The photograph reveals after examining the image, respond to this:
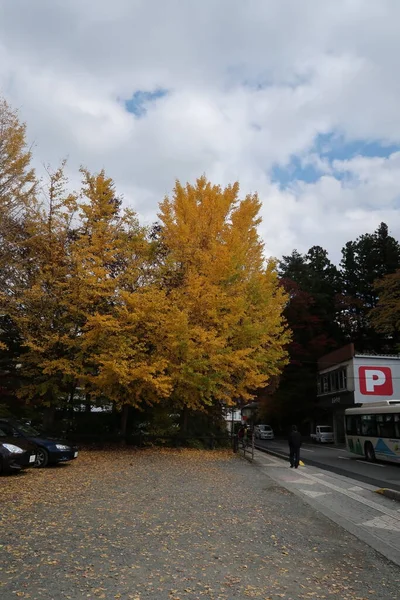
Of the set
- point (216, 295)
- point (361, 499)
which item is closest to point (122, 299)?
point (216, 295)

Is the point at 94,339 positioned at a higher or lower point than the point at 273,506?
higher

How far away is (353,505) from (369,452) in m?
13.3

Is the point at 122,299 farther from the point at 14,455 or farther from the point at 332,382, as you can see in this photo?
the point at 332,382

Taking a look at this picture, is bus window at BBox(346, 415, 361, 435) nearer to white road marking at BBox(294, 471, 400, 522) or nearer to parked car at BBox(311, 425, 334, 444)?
white road marking at BBox(294, 471, 400, 522)

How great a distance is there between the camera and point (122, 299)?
18.0 m

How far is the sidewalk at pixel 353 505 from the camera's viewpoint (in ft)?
22.7

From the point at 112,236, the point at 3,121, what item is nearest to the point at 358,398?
the point at 112,236

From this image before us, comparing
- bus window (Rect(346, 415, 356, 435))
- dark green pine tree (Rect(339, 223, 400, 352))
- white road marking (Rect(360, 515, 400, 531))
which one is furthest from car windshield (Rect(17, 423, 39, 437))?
dark green pine tree (Rect(339, 223, 400, 352))

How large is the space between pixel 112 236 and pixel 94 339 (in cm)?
427

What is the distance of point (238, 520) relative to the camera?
7.53 m

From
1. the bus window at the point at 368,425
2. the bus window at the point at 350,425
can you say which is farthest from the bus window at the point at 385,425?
the bus window at the point at 350,425

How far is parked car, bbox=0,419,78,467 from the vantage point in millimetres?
12812

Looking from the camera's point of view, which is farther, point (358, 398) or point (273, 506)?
point (358, 398)

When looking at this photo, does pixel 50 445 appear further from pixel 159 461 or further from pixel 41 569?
pixel 41 569
